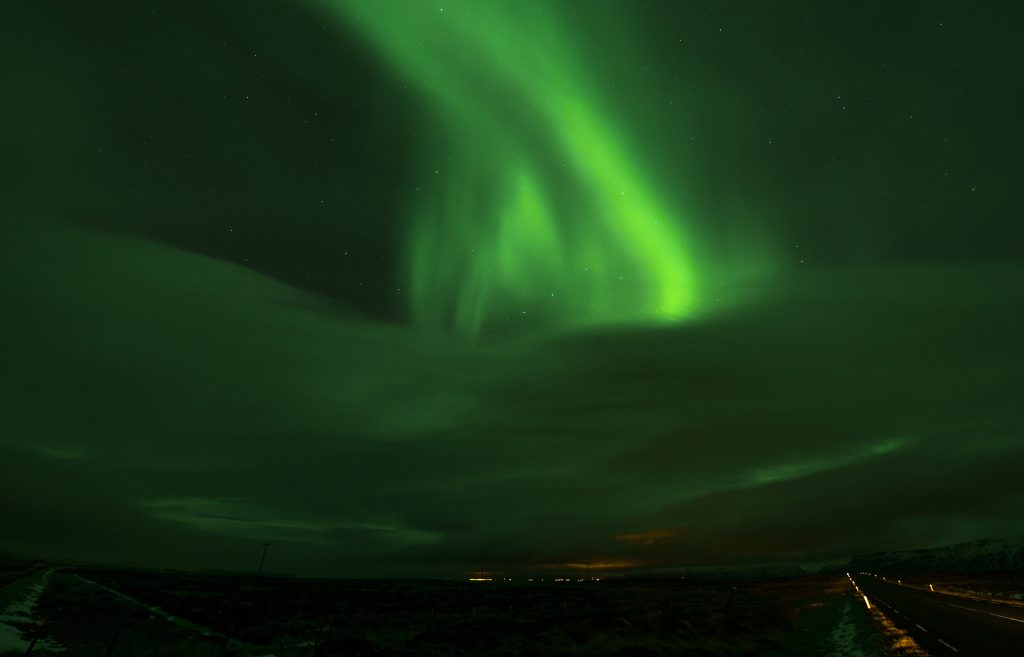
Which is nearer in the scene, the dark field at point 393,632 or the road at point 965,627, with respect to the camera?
the road at point 965,627

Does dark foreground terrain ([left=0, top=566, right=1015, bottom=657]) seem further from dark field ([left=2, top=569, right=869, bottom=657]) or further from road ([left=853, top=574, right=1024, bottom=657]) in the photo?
road ([left=853, top=574, right=1024, bottom=657])

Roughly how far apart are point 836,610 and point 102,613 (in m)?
72.6

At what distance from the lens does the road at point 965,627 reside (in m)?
27.1

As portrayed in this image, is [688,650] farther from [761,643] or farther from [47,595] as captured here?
[47,595]

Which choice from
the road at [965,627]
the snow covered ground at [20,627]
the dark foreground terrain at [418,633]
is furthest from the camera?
the dark foreground terrain at [418,633]

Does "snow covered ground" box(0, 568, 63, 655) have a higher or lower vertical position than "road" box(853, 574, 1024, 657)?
higher

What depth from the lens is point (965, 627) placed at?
120 feet

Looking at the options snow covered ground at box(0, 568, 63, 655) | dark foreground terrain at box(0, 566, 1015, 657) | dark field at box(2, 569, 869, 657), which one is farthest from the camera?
dark field at box(2, 569, 869, 657)

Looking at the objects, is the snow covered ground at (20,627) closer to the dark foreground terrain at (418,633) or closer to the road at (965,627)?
the dark foreground terrain at (418,633)

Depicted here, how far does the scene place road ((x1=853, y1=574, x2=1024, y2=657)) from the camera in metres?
27.1

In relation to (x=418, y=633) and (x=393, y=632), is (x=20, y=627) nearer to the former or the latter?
(x=393, y=632)

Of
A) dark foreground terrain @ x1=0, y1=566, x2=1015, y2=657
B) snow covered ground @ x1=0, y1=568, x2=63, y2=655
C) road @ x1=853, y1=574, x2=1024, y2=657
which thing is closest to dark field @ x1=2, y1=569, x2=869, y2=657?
dark foreground terrain @ x1=0, y1=566, x2=1015, y2=657

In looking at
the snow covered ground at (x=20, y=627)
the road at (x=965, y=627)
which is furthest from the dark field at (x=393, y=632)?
the road at (x=965, y=627)

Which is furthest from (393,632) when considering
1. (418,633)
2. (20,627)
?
Result: (20,627)
